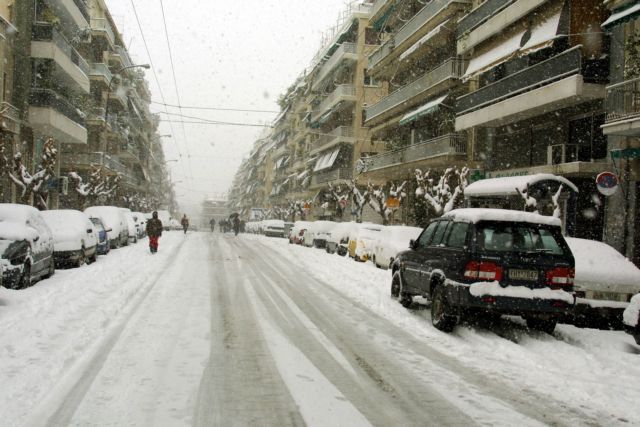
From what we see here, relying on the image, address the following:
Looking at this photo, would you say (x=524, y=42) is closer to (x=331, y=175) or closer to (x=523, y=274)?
(x=523, y=274)

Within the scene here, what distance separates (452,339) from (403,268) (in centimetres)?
311

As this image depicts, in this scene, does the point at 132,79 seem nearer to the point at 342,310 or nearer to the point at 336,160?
the point at 336,160

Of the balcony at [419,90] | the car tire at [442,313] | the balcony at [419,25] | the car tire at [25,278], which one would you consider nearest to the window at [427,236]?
the car tire at [442,313]

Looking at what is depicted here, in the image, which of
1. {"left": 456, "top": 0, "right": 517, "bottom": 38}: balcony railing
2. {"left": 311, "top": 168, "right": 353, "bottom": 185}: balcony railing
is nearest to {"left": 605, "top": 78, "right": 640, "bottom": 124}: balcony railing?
{"left": 456, "top": 0, "right": 517, "bottom": 38}: balcony railing

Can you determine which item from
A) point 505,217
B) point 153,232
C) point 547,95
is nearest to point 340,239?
point 153,232

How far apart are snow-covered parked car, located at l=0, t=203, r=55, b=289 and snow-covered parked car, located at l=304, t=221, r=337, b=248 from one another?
20.6 metres

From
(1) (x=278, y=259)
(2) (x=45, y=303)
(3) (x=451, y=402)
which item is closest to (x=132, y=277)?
(2) (x=45, y=303)

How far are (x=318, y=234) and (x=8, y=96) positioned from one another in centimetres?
1698

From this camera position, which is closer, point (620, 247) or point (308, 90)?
point (620, 247)

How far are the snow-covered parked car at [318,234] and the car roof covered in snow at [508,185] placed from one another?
12547 mm

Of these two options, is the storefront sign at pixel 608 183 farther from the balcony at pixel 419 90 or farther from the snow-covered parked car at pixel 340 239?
the balcony at pixel 419 90

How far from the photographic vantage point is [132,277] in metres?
14.1

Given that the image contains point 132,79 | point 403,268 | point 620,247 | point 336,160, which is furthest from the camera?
point 132,79

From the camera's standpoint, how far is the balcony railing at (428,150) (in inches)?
1086
